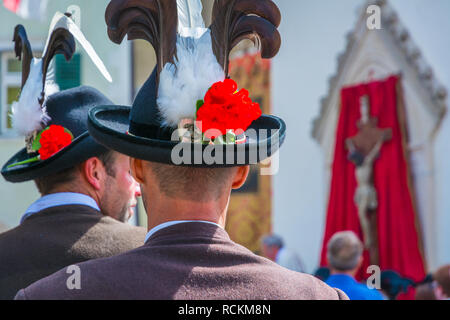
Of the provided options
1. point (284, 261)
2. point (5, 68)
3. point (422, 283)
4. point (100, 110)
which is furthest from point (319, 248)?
point (100, 110)

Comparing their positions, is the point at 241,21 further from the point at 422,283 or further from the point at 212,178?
the point at 422,283

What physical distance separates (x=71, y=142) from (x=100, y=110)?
0.65 metres

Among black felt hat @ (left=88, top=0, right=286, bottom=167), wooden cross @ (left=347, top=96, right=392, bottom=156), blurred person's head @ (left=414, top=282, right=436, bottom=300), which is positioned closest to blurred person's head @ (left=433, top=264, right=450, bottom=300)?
blurred person's head @ (left=414, top=282, right=436, bottom=300)

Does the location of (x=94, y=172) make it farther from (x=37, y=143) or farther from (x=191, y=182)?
(x=191, y=182)

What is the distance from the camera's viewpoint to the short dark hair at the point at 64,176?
2.49 metres

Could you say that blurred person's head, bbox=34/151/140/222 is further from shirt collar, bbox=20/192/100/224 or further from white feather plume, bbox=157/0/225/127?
white feather plume, bbox=157/0/225/127

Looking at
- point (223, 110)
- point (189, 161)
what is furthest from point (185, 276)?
point (223, 110)

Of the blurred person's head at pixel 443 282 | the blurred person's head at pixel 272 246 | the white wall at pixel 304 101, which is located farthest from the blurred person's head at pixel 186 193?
the white wall at pixel 304 101

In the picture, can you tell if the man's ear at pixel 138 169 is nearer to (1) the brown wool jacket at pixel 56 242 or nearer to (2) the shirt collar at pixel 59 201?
(1) the brown wool jacket at pixel 56 242

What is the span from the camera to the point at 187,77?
165cm

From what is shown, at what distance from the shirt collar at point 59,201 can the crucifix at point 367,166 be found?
17.3ft

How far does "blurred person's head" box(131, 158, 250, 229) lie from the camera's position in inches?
61.0

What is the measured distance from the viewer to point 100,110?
189 cm

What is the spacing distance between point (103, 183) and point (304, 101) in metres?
6.25
